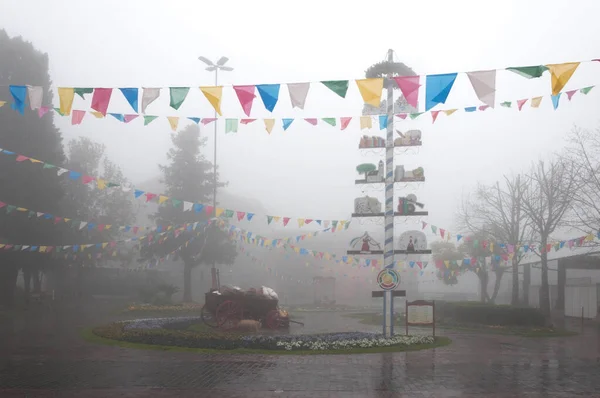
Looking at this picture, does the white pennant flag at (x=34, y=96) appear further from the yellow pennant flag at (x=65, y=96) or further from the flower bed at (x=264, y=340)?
the flower bed at (x=264, y=340)

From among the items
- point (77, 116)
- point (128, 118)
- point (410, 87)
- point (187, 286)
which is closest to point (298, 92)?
point (410, 87)

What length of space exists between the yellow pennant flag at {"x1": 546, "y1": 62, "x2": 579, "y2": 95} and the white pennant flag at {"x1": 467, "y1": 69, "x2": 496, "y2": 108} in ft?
3.76

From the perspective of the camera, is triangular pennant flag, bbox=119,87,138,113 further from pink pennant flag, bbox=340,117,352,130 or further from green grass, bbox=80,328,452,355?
green grass, bbox=80,328,452,355

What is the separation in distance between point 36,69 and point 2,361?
81.9 feet

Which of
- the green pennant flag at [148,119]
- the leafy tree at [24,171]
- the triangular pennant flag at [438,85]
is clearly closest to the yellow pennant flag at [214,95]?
the green pennant flag at [148,119]

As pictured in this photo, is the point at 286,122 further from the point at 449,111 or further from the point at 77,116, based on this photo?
the point at 77,116

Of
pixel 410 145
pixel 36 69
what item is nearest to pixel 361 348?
pixel 410 145

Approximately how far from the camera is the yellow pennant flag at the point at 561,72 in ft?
37.0

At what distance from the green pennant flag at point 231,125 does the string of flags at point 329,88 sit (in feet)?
10.5

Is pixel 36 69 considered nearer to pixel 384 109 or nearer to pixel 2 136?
pixel 2 136

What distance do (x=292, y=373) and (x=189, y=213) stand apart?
3156cm

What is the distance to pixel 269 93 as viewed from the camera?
1291 cm

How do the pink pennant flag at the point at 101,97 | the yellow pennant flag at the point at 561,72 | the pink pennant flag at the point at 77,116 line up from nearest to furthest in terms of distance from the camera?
the yellow pennant flag at the point at 561,72
the pink pennant flag at the point at 101,97
the pink pennant flag at the point at 77,116

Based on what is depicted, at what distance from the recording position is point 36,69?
33031mm
